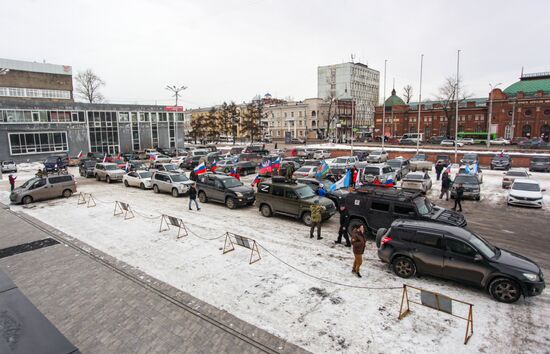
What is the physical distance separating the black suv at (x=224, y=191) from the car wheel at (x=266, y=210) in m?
1.99

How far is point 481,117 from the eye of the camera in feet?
225

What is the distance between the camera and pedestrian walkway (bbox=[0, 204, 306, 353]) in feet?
22.0

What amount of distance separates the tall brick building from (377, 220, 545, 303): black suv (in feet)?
190

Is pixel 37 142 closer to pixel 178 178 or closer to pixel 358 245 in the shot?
pixel 178 178

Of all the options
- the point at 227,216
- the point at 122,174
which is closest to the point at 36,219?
the point at 227,216

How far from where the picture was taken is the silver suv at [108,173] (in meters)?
28.6

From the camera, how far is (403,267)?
31.3 ft

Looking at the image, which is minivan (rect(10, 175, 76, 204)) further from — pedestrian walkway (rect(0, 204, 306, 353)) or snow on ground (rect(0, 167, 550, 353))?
pedestrian walkway (rect(0, 204, 306, 353))

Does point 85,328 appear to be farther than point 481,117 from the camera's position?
No

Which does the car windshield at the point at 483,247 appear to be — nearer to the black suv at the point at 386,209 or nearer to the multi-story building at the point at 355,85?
the black suv at the point at 386,209

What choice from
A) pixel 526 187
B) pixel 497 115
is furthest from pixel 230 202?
pixel 497 115

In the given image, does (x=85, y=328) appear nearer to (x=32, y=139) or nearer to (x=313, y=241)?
(x=313, y=241)

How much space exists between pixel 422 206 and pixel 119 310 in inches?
416

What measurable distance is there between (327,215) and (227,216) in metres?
5.28
